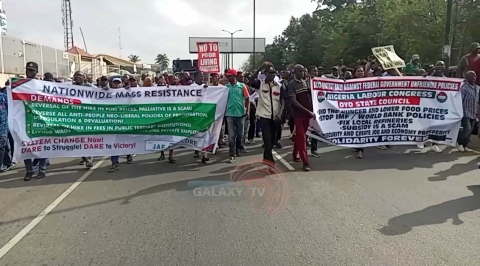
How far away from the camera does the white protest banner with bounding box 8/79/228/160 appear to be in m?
7.34

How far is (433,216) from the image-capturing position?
Answer: 4906 mm

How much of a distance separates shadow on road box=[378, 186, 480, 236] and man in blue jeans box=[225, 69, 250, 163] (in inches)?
160

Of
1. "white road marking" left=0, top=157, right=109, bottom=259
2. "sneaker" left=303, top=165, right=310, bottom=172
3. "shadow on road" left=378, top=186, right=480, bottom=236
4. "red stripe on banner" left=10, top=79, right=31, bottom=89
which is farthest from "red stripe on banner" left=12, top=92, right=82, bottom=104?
"shadow on road" left=378, top=186, right=480, bottom=236

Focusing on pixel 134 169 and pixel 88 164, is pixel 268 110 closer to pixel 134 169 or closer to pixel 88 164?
pixel 134 169

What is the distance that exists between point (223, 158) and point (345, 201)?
12.3 ft

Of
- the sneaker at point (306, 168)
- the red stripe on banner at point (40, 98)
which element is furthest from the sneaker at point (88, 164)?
the sneaker at point (306, 168)

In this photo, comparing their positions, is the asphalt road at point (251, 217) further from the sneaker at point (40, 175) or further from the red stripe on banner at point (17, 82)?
the red stripe on banner at point (17, 82)

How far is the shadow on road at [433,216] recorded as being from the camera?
14.9 feet

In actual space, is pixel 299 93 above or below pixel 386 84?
below

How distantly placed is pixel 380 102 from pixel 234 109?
298 centimetres

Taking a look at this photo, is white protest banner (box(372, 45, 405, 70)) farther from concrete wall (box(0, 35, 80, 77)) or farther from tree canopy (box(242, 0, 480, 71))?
concrete wall (box(0, 35, 80, 77))

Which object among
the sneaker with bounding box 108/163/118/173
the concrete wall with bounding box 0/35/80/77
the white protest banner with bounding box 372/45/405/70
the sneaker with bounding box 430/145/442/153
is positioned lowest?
the sneaker with bounding box 108/163/118/173

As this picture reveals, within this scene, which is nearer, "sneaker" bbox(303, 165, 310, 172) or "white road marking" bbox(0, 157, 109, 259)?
"white road marking" bbox(0, 157, 109, 259)

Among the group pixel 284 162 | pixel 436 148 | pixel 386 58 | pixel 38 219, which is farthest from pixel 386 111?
pixel 38 219
